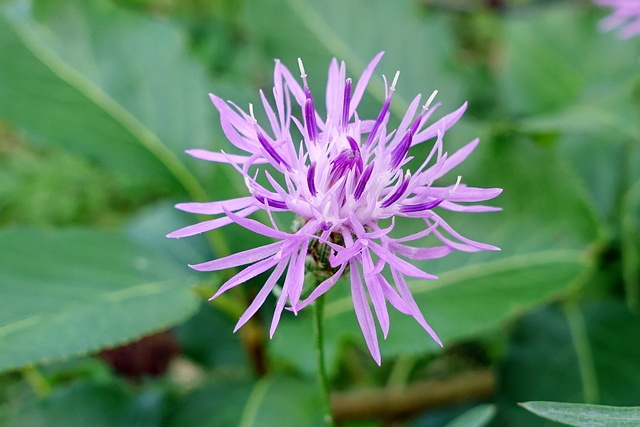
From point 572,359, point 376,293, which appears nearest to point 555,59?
point 572,359

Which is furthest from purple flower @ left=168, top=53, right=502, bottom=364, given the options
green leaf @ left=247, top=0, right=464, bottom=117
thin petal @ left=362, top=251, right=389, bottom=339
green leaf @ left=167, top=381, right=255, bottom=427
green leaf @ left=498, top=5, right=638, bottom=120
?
green leaf @ left=498, top=5, right=638, bottom=120

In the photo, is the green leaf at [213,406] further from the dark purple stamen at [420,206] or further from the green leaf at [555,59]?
the green leaf at [555,59]

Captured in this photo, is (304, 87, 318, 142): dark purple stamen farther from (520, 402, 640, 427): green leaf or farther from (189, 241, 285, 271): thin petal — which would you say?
(520, 402, 640, 427): green leaf

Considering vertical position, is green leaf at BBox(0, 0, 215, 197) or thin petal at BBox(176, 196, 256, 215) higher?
green leaf at BBox(0, 0, 215, 197)

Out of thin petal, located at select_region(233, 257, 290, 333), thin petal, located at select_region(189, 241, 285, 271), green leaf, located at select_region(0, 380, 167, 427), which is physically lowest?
green leaf, located at select_region(0, 380, 167, 427)

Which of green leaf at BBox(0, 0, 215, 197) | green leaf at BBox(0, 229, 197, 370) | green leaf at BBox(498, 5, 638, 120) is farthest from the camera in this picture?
green leaf at BBox(498, 5, 638, 120)

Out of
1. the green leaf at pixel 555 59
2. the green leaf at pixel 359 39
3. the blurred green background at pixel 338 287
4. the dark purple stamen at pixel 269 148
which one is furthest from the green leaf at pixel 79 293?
the green leaf at pixel 555 59

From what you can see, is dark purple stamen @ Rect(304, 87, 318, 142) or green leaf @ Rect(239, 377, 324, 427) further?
green leaf @ Rect(239, 377, 324, 427)

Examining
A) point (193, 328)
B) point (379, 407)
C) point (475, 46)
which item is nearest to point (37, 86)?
point (193, 328)
